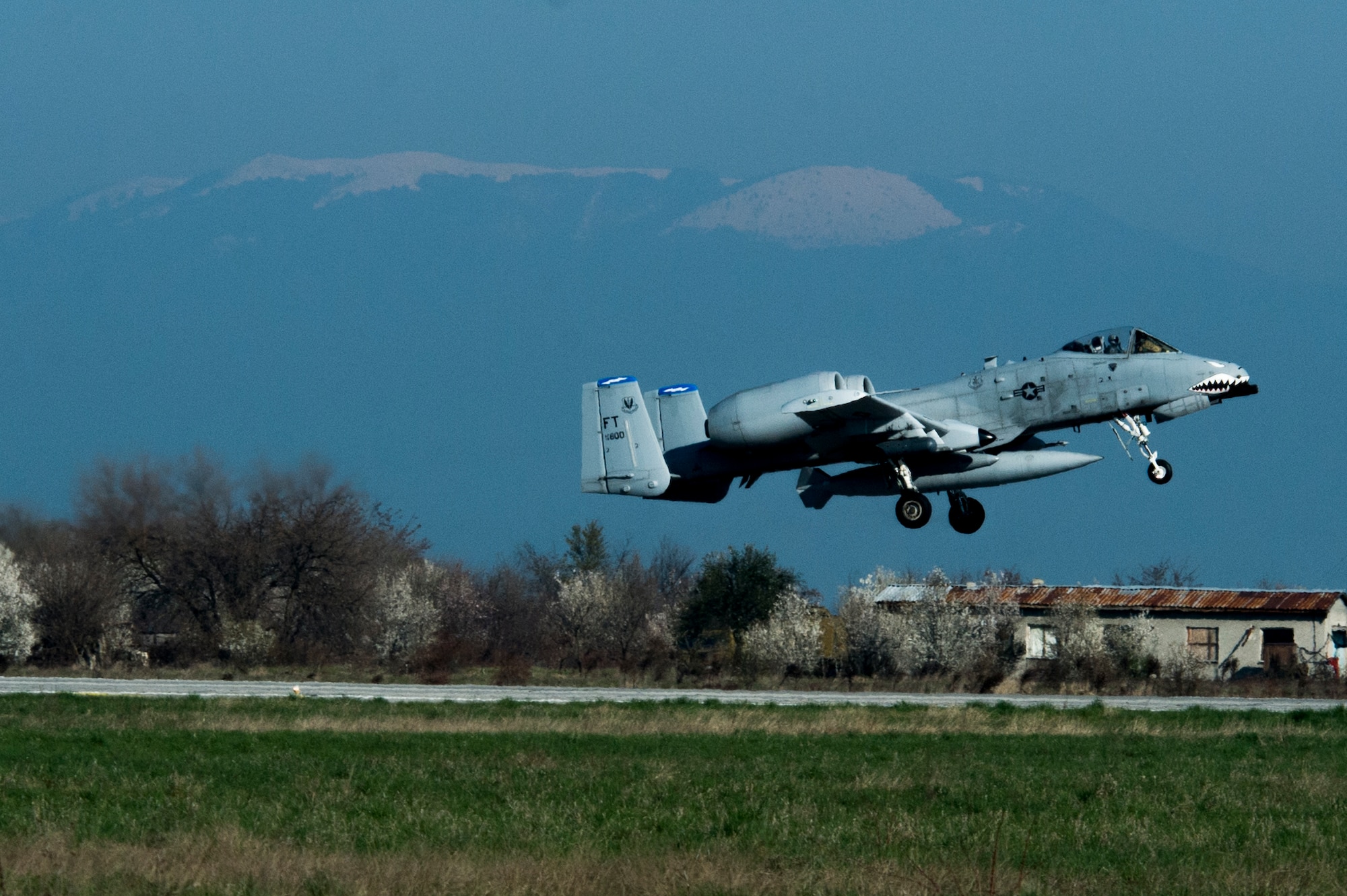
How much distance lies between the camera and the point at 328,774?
22.3 meters

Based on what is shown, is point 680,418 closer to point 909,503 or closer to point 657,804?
point 909,503

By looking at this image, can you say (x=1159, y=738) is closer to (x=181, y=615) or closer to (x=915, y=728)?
(x=915, y=728)

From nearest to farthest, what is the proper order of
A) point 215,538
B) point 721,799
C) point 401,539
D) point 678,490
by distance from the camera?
point 721,799
point 678,490
point 215,538
point 401,539

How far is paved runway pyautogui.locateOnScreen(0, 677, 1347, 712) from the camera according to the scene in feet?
136

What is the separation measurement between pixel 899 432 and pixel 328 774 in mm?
11489

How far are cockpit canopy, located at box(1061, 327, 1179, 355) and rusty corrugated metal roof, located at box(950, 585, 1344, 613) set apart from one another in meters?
44.1

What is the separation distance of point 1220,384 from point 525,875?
17.5 metres

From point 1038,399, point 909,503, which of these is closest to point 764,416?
point 909,503

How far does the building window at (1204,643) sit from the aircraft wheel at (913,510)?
44.9m

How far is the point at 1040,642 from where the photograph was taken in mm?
70625

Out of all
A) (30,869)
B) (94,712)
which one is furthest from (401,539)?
(30,869)

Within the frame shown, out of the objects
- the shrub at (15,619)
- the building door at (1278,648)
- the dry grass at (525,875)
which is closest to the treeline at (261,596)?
the shrub at (15,619)

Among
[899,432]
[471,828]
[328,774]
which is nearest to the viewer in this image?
[471,828]

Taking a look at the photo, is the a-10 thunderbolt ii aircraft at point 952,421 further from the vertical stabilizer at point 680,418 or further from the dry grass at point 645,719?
the dry grass at point 645,719
